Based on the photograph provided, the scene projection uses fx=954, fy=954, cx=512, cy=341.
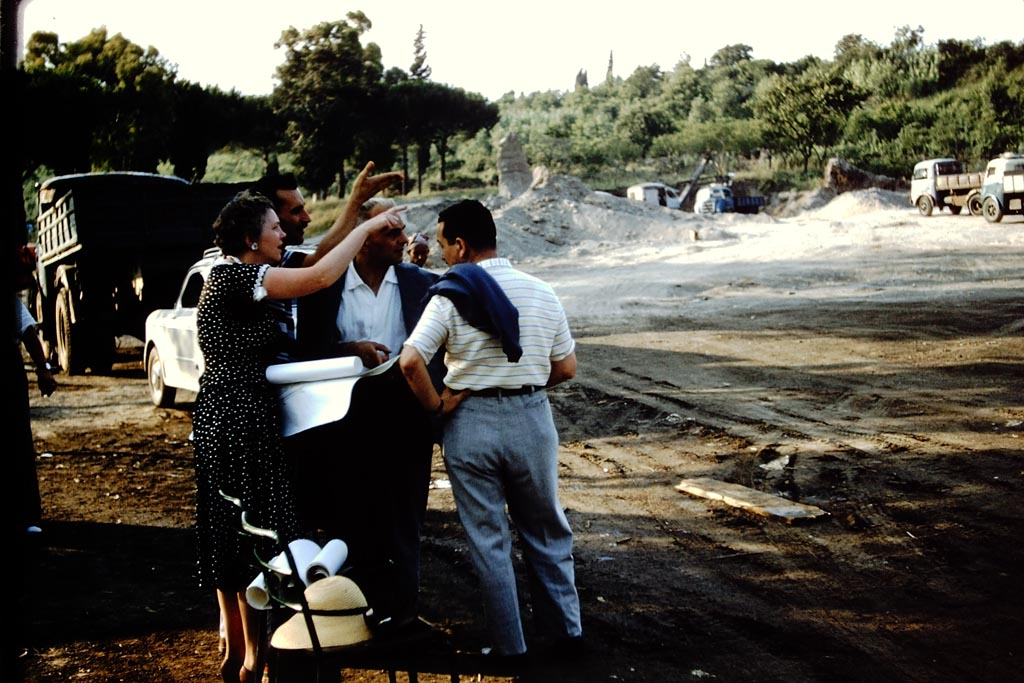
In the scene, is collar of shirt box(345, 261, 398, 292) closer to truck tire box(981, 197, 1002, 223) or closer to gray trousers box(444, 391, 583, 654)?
gray trousers box(444, 391, 583, 654)

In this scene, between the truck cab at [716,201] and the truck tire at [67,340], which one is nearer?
the truck tire at [67,340]

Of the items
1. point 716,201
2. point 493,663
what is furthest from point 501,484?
point 716,201

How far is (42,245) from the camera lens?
16328mm

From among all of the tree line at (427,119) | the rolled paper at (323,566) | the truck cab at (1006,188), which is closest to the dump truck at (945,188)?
the truck cab at (1006,188)

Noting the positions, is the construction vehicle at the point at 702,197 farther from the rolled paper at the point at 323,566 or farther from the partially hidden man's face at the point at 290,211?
the rolled paper at the point at 323,566

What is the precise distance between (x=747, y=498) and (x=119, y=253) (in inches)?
421

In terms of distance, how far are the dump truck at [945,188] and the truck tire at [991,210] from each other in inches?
68.0

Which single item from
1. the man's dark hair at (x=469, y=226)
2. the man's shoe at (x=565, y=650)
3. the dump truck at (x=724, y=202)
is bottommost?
the man's shoe at (x=565, y=650)

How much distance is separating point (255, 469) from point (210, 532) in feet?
1.42

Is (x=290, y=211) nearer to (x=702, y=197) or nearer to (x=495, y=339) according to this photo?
(x=495, y=339)

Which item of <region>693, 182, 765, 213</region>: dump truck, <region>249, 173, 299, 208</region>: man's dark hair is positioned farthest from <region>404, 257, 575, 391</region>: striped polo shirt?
<region>693, 182, 765, 213</region>: dump truck

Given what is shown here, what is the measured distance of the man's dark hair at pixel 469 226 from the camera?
155 inches

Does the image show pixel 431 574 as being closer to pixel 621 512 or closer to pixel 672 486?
pixel 621 512

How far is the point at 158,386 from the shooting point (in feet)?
38.2
